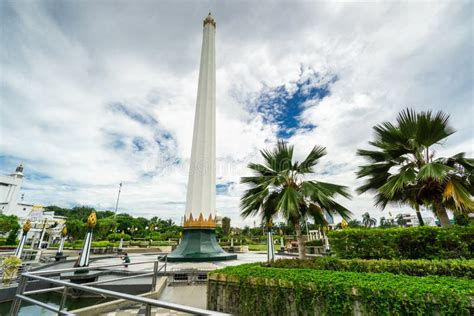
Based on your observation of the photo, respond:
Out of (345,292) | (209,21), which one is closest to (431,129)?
(345,292)

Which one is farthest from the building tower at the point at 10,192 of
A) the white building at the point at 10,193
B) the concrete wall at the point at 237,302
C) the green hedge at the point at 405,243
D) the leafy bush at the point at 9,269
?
the green hedge at the point at 405,243

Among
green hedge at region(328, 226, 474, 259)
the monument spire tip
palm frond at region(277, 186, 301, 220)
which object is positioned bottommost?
green hedge at region(328, 226, 474, 259)

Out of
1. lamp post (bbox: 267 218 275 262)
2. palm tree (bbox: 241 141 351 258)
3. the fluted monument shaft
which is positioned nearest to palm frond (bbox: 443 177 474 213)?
palm tree (bbox: 241 141 351 258)

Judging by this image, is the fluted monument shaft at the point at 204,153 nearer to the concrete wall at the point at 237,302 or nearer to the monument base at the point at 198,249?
the monument base at the point at 198,249

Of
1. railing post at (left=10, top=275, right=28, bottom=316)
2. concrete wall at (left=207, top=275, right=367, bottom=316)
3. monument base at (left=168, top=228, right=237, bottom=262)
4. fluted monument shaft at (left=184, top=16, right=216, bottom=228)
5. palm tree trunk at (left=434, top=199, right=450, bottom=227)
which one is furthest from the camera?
fluted monument shaft at (left=184, top=16, right=216, bottom=228)

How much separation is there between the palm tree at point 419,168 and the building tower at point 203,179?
748 centimetres

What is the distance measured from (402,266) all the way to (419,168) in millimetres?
3182

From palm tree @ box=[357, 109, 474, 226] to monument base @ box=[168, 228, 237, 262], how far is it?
23.5 feet

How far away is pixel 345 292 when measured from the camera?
2949mm

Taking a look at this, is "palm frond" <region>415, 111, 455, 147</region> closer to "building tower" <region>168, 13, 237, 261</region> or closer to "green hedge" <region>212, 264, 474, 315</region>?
"green hedge" <region>212, 264, 474, 315</region>

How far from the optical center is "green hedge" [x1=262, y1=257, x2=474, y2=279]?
377cm

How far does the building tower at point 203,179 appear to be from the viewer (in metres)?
10.5

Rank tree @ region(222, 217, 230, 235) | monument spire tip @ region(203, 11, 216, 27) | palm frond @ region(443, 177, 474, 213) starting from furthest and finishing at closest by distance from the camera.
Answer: tree @ region(222, 217, 230, 235)
monument spire tip @ region(203, 11, 216, 27)
palm frond @ region(443, 177, 474, 213)

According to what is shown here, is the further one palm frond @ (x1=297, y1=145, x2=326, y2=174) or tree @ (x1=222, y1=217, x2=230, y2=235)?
tree @ (x1=222, y1=217, x2=230, y2=235)
